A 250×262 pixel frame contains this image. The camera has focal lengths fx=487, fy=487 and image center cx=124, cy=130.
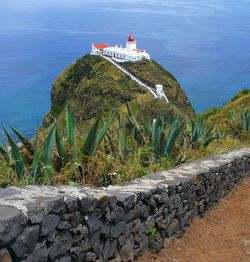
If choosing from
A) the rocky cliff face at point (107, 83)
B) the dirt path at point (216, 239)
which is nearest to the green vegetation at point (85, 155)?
the dirt path at point (216, 239)

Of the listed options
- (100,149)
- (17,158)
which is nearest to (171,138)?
(100,149)

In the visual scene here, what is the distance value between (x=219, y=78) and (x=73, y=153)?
275 ft

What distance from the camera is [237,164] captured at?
26.4 ft

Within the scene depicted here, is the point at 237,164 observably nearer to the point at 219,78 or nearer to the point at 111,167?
the point at 111,167

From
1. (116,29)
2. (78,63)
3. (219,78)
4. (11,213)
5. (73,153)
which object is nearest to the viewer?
(11,213)

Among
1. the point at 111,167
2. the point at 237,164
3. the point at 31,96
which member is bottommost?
the point at 31,96

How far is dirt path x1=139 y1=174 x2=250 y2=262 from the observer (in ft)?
14.9

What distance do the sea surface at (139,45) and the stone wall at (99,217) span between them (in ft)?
143

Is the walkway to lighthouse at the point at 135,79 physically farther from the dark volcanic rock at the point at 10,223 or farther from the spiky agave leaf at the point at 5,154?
the dark volcanic rock at the point at 10,223

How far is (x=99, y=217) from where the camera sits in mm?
3236

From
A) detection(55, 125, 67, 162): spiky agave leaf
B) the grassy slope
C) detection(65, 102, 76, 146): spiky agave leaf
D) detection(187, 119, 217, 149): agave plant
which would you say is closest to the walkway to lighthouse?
the grassy slope

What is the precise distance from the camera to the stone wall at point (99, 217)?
245 centimetres

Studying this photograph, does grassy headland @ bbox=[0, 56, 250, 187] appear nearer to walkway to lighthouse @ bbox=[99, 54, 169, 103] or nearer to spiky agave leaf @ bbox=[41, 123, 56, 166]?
spiky agave leaf @ bbox=[41, 123, 56, 166]

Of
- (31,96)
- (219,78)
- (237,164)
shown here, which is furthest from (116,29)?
(237,164)
